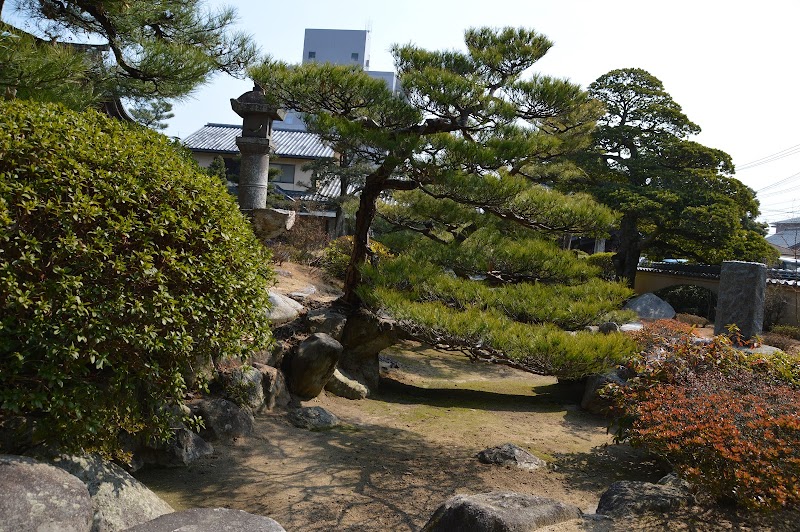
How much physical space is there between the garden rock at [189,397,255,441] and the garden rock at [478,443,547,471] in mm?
2063

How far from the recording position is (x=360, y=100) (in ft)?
21.7

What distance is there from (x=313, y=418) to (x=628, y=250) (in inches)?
535

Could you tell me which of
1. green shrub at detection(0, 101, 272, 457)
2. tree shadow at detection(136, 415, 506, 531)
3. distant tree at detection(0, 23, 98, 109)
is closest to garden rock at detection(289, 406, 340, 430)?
tree shadow at detection(136, 415, 506, 531)

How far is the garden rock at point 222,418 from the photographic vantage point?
16.5 feet

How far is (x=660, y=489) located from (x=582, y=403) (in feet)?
12.4

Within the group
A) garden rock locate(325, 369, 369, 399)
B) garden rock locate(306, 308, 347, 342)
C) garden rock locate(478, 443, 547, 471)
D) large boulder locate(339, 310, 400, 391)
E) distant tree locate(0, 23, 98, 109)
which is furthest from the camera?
large boulder locate(339, 310, 400, 391)

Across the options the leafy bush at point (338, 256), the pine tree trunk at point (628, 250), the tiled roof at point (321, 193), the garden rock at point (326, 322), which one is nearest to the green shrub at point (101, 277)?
the garden rock at point (326, 322)

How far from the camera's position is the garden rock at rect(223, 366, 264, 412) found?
217 inches

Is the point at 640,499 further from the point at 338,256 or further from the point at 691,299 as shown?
the point at 691,299

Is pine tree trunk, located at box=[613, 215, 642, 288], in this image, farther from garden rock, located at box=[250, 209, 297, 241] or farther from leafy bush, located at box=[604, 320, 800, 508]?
leafy bush, located at box=[604, 320, 800, 508]

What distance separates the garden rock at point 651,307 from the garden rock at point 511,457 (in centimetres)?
1159

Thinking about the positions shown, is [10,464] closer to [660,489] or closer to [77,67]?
[77,67]

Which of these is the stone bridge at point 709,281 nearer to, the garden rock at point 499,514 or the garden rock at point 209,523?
the garden rock at point 499,514

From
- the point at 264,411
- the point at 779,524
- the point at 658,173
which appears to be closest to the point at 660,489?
the point at 779,524
